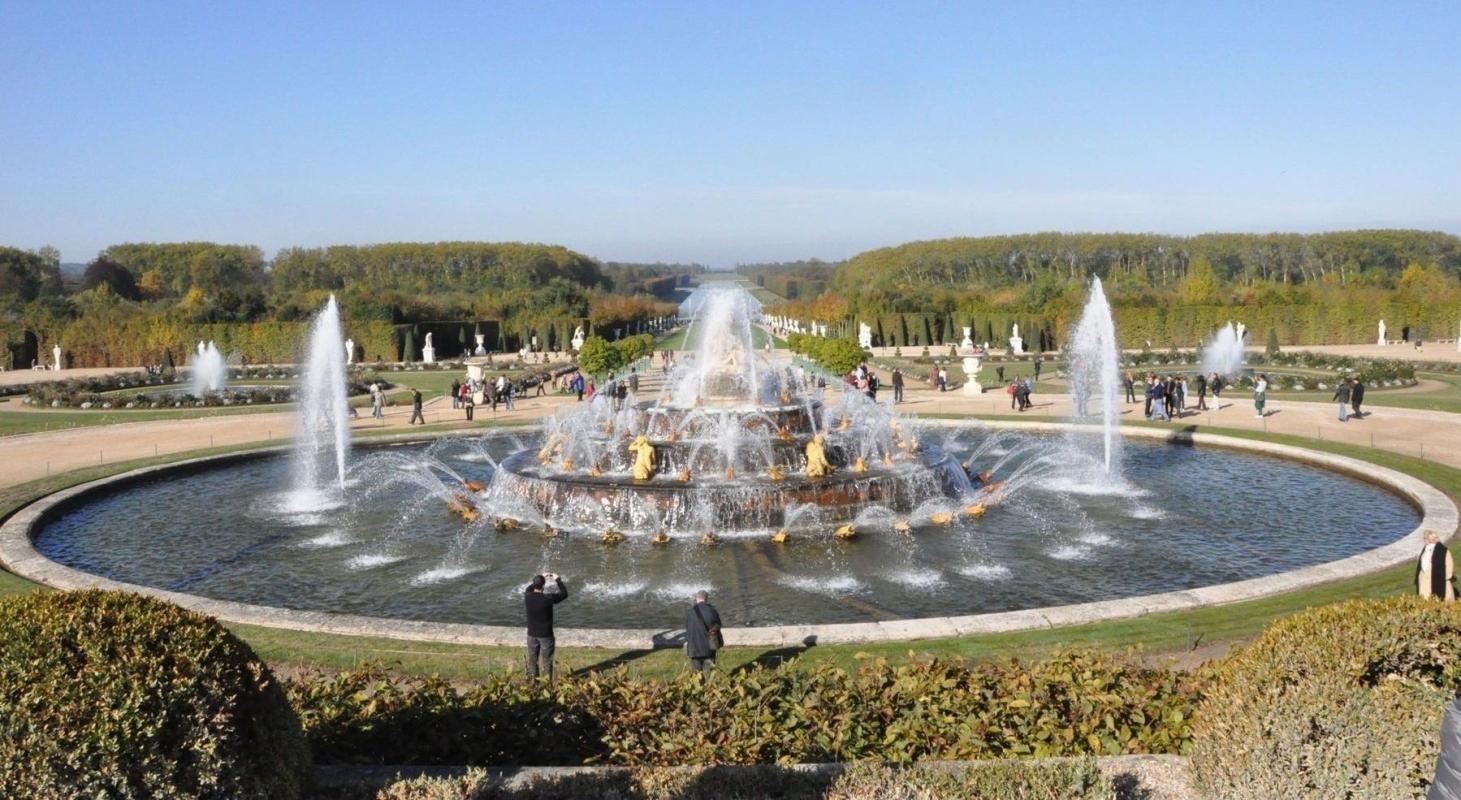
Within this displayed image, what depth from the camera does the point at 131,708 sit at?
534 cm

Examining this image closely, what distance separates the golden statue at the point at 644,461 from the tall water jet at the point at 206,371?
36786 mm

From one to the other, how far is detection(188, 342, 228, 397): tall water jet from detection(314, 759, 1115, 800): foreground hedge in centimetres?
4822

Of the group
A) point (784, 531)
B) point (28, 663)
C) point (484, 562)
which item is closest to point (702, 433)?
point (784, 531)

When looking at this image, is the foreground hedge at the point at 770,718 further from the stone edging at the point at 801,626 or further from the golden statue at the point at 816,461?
the golden statue at the point at 816,461

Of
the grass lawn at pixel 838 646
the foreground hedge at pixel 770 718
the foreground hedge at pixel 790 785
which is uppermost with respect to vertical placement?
the foreground hedge at pixel 790 785

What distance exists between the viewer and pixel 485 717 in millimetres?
8508

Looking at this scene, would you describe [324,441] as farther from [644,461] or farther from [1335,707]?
[1335,707]

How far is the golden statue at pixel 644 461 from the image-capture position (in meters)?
20.0

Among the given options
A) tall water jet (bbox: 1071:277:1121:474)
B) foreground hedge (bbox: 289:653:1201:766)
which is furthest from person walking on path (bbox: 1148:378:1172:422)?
foreground hedge (bbox: 289:653:1201:766)

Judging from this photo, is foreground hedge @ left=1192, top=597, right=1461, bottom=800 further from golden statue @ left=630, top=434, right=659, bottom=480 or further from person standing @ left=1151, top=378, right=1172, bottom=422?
person standing @ left=1151, top=378, right=1172, bottom=422

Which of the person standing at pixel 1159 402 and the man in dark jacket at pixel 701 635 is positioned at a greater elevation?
the person standing at pixel 1159 402

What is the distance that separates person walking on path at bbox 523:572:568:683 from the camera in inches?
421

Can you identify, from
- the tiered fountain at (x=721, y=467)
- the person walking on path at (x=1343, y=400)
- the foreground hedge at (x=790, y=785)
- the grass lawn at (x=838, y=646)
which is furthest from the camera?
the person walking on path at (x=1343, y=400)

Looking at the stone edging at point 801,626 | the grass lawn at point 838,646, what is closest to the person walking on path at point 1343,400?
the stone edging at point 801,626
